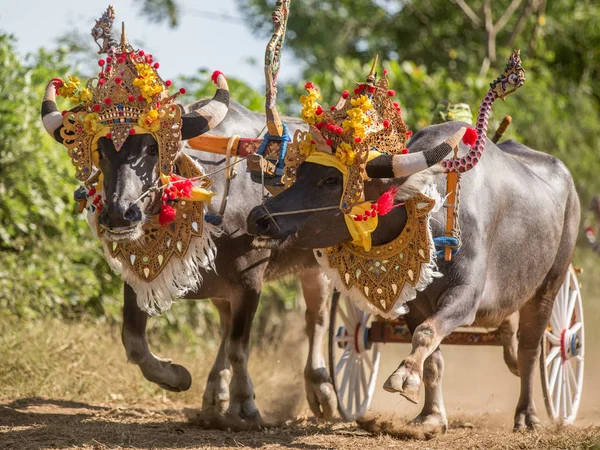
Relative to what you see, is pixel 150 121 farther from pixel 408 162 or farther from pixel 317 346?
pixel 317 346

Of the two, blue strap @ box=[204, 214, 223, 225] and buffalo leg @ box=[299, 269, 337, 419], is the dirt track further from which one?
blue strap @ box=[204, 214, 223, 225]

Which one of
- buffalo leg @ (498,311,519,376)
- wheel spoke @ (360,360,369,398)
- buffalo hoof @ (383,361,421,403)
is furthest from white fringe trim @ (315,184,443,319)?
wheel spoke @ (360,360,369,398)

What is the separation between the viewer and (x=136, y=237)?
4.95m

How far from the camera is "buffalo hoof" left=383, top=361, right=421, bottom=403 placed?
4301mm

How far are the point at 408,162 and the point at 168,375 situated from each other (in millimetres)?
1941

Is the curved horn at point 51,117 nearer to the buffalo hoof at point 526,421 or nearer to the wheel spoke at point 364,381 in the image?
the wheel spoke at point 364,381

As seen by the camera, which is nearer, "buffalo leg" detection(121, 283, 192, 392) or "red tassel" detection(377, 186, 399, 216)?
"red tassel" detection(377, 186, 399, 216)

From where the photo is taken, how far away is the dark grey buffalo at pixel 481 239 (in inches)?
188

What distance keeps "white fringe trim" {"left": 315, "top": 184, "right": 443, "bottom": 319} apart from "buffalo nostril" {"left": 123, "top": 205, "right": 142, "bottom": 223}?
1068mm

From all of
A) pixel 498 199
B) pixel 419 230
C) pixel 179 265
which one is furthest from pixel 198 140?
pixel 498 199

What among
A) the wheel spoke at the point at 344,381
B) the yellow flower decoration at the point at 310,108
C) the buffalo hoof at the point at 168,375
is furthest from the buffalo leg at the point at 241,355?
the yellow flower decoration at the point at 310,108

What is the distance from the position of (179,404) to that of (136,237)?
2.35 meters

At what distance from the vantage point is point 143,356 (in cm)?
538

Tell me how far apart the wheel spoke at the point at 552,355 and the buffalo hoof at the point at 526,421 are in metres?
0.48
